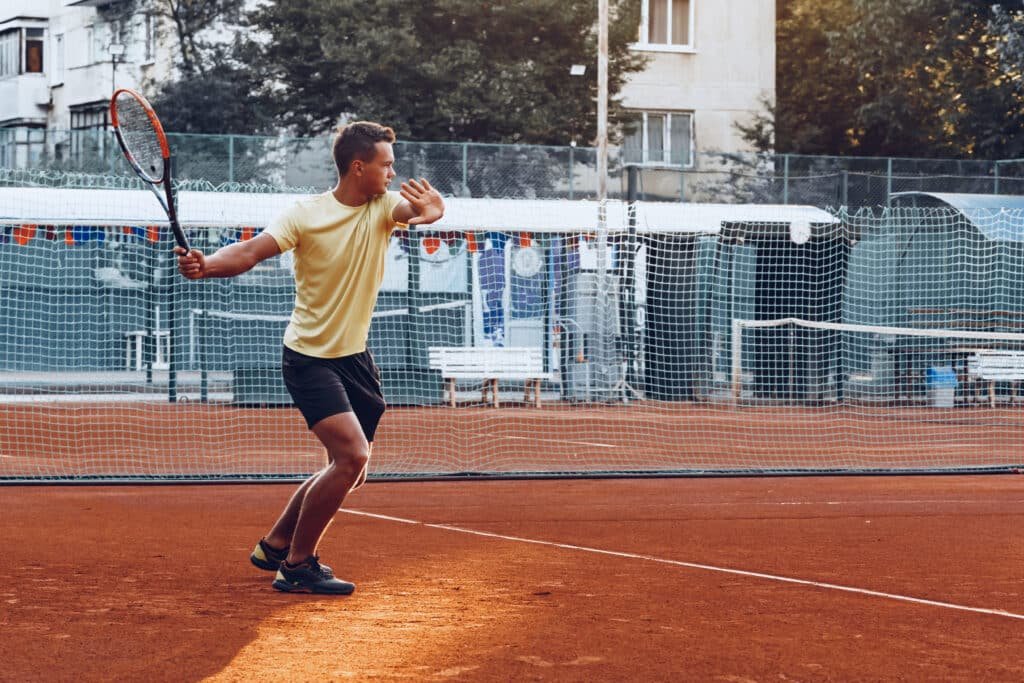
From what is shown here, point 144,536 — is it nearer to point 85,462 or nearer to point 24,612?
point 24,612

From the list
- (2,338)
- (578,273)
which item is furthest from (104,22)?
(578,273)

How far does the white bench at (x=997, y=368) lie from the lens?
2073 cm

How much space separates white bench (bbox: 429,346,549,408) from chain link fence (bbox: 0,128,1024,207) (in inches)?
147

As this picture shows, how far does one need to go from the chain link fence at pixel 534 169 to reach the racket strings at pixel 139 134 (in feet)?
46.1

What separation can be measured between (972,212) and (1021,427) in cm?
549

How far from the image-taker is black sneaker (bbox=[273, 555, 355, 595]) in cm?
666

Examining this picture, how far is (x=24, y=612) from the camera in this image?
6.21m

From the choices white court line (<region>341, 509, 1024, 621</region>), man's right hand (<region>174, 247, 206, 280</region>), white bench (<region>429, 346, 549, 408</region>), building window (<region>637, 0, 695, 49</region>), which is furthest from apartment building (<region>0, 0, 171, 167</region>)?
man's right hand (<region>174, 247, 206, 280</region>)

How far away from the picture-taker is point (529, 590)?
6836mm

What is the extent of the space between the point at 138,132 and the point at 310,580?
2.13m

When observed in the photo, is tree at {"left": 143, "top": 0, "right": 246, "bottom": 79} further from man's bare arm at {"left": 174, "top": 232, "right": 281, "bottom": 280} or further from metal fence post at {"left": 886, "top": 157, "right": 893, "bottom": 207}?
man's bare arm at {"left": 174, "top": 232, "right": 281, "bottom": 280}

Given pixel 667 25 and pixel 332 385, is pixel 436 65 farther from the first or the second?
pixel 332 385

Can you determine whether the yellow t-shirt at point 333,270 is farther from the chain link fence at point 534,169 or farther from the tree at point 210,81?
the tree at point 210,81

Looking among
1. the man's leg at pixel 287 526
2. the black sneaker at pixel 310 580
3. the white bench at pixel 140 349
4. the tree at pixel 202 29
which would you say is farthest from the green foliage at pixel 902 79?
the black sneaker at pixel 310 580
